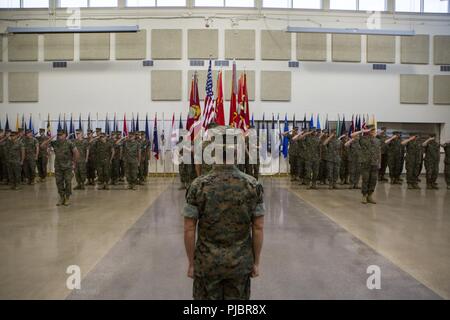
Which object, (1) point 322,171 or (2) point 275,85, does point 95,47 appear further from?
(1) point 322,171

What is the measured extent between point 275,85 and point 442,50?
6696 millimetres

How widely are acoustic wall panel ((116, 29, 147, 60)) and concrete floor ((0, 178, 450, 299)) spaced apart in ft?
25.7

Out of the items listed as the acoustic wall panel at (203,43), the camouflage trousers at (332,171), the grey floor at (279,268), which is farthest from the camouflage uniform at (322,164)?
the acoustic wall panel at (203,43)

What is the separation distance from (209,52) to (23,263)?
1196 centimetres

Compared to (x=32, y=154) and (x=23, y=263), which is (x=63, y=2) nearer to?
(x=32, y=154)

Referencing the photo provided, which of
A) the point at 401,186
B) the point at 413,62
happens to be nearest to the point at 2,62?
the point at 401,186

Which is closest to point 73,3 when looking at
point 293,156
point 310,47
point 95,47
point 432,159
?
point 95,47

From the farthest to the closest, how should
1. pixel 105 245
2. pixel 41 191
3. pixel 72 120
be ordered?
pixel 72 120 → pixel 41 191 → pixel 105 245

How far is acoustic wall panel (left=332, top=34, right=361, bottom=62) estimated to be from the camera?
1514 cm

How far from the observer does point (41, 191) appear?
402 inches

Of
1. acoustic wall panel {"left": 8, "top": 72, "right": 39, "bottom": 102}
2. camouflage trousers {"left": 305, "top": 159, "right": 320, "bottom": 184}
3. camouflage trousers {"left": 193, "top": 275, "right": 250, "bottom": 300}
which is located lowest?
camouflage trousers {"left": 193, "top": 275, "right": 250, "bottom": 300}

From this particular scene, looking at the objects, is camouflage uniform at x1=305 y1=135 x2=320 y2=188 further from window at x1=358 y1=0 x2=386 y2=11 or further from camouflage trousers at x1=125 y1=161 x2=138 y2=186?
window at x1=358 y1=0 x2=386 y2=11

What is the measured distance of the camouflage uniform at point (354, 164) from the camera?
37.0 feet

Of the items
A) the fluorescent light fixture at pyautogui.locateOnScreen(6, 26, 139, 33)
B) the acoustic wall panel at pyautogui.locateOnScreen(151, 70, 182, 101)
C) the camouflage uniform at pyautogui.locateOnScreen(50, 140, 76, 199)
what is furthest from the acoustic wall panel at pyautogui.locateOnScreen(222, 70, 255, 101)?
the camouflage uniform at pyautogui.locateOnScreen(50, 140, 76, 199)
